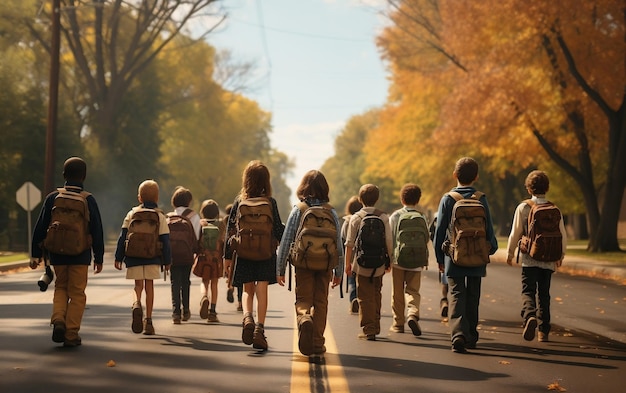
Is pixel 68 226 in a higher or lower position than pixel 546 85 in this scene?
lower

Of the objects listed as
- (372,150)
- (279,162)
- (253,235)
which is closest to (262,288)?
(253,235)

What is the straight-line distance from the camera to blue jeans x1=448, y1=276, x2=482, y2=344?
10109 millimetres

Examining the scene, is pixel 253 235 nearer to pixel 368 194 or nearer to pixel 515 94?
pixel 368 194

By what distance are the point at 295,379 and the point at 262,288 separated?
5.69ft

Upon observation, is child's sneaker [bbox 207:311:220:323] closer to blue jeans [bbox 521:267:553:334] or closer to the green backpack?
the green backpack

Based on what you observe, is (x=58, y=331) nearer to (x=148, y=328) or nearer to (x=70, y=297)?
(x=70, y=297)

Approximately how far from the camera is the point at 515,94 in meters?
31.8

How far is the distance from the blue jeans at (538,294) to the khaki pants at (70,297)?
4.58 meters

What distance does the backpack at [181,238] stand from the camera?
12.7m

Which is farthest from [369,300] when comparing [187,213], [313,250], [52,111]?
[52,111]

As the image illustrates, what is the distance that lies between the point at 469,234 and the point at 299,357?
2044mm

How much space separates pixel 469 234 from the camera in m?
10.1

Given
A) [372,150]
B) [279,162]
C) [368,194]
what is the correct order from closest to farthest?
[368,194]
[372,150]
[279,162]

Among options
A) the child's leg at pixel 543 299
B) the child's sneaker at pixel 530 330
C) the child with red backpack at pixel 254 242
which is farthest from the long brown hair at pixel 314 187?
the child's leg at pixel 543 299
